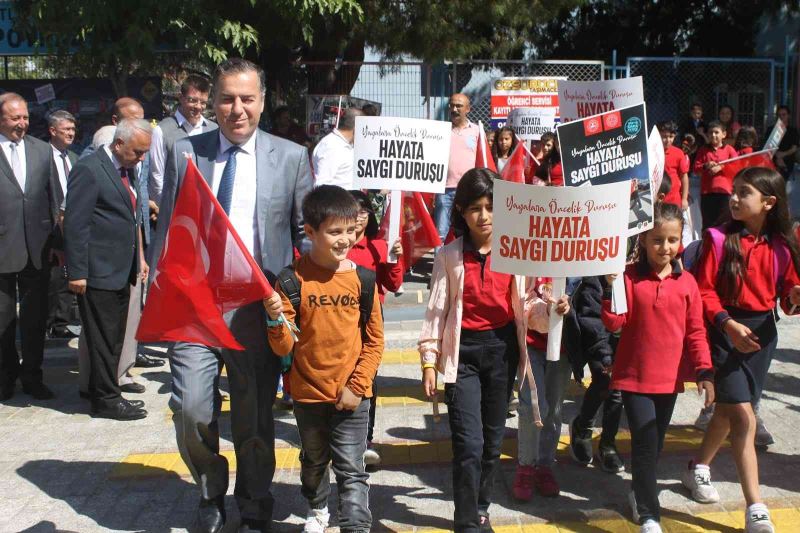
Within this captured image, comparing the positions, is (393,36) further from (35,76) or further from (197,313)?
(197,313)

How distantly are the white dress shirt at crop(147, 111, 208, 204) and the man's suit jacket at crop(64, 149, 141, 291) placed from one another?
0.67 meters

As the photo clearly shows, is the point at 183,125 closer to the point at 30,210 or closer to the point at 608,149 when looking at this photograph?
the point at 30,210

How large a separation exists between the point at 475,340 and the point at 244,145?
139 centimetres

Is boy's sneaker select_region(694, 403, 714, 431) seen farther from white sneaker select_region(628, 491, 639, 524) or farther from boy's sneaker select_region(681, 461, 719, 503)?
white sneaker select_region(628, 491, 639, 524)

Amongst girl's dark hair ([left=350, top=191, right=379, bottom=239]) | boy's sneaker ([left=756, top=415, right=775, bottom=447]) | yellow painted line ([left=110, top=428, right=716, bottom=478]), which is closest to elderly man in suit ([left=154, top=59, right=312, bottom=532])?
girl's dark hair ([left=350, top=191, right=379, bottom=239])

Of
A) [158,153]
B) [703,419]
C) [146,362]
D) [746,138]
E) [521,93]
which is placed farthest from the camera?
[521,93]

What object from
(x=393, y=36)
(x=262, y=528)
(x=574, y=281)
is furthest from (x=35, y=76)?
(x=262, y=528)

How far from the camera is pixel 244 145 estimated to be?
176 inches

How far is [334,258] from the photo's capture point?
428 centimetres

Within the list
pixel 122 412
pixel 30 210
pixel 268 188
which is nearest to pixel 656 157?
pixel 268 188

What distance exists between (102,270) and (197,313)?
2668 millimetres

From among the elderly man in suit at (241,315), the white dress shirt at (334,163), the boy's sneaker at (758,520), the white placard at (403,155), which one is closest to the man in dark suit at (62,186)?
the white dress shirt at (334,163)

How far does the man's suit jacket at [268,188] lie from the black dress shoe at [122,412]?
7.46 ft

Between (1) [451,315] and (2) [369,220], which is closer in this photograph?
(1) [451,315]
